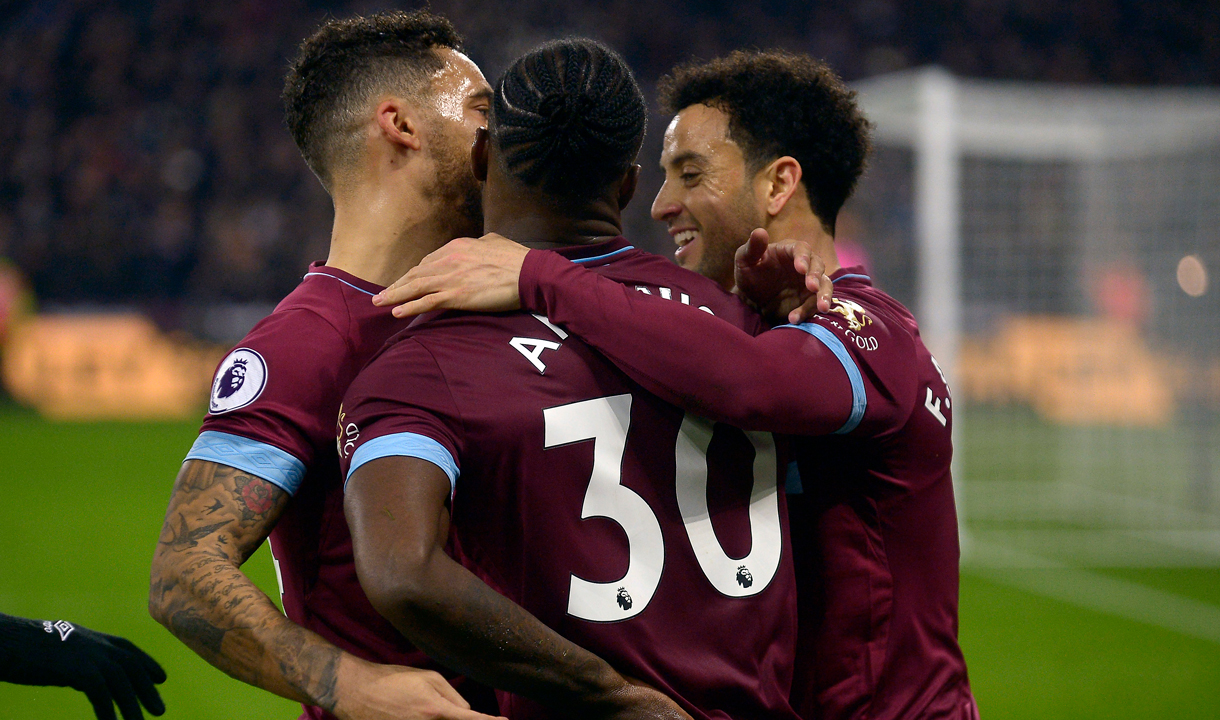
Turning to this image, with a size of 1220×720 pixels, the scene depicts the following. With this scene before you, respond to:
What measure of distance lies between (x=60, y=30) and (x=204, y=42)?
7.40 feet

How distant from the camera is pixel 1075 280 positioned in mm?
9258

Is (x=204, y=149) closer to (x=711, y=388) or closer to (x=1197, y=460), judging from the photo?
(x=1197, y=460)

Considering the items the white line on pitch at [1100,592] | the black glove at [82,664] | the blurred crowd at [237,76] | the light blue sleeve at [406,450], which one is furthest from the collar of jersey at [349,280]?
the blurred crowd at [237,76]

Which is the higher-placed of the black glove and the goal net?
the goal net

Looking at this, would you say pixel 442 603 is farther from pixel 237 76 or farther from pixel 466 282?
pixel 237 76

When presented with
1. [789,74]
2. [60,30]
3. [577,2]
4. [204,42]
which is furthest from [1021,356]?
[60,30]

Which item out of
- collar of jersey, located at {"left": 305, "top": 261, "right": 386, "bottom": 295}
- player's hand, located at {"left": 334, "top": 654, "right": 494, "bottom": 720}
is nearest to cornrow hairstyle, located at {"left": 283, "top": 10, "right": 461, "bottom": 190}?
collar of jersey, located at {"left": 305, "top": 261, "right": 386, "bottom": 295}

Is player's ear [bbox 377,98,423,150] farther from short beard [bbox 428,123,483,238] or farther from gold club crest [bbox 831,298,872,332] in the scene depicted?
gold club crest [bbox 831,298,872,332]

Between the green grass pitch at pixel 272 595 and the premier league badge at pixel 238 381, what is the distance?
133 inches

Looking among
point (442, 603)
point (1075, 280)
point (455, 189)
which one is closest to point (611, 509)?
point (442, 603)

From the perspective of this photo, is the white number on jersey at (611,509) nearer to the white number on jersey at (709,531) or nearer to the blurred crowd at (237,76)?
the white number on jersey at (709,531)

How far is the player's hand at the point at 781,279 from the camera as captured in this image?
1885mm

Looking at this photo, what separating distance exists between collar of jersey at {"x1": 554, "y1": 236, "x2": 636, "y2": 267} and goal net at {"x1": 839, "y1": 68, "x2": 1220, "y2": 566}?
19.5 ft

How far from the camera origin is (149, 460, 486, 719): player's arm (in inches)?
61.7
